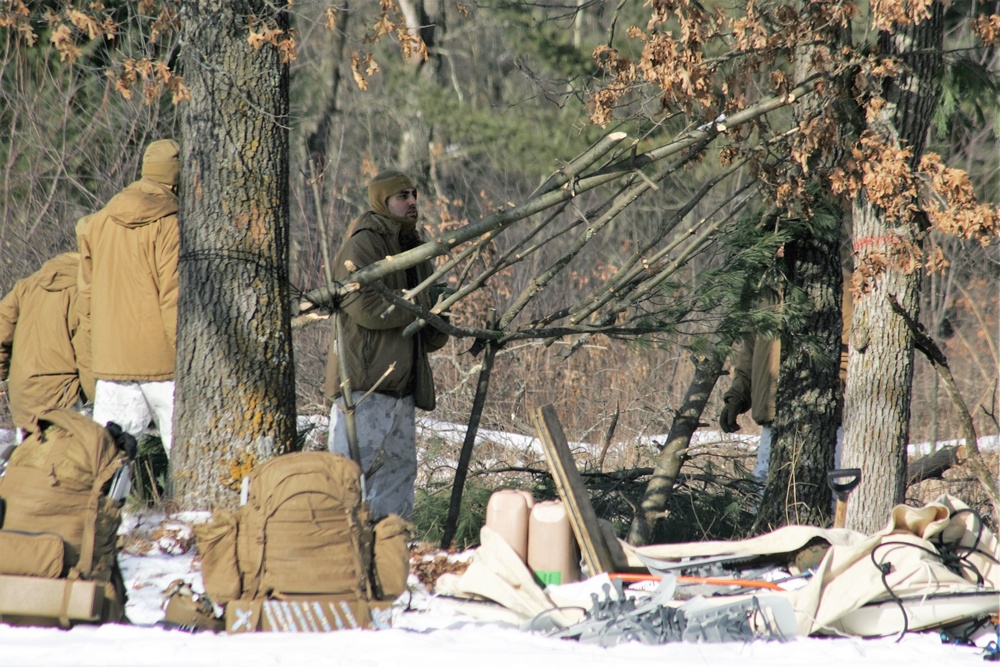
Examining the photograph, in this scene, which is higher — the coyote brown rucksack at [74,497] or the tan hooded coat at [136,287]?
the tan hooded coat at [136,287]

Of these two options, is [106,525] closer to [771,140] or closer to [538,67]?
[771,140]

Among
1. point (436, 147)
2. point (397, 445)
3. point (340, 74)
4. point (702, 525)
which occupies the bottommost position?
point (702, 525)

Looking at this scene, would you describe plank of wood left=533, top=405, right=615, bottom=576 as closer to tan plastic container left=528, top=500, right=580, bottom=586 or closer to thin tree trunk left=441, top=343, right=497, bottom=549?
tan plastic container left=528, top=500, right=580, bottom=586

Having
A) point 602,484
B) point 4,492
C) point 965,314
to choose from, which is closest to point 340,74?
point 965,314

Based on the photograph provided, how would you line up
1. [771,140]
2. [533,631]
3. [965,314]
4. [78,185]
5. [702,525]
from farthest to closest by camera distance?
[965,314] < [78,185] < [702,525] < [771,140] < [533,631]

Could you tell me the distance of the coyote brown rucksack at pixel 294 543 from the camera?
3.15 m

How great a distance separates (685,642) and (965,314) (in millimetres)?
14330

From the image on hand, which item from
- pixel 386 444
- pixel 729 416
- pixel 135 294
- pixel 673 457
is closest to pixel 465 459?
pixel 386 444

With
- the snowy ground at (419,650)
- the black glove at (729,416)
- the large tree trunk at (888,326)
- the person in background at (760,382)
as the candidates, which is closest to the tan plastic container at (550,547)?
the snowy ground at (419,650)

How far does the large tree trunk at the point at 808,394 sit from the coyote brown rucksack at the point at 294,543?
9.80 feet

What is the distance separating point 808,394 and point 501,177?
10.9 meters

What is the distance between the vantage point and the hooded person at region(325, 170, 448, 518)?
522cm

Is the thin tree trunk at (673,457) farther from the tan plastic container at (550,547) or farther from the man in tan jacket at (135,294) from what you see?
the man in tan jacket at (135,294)

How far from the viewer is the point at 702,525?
6.11 m
